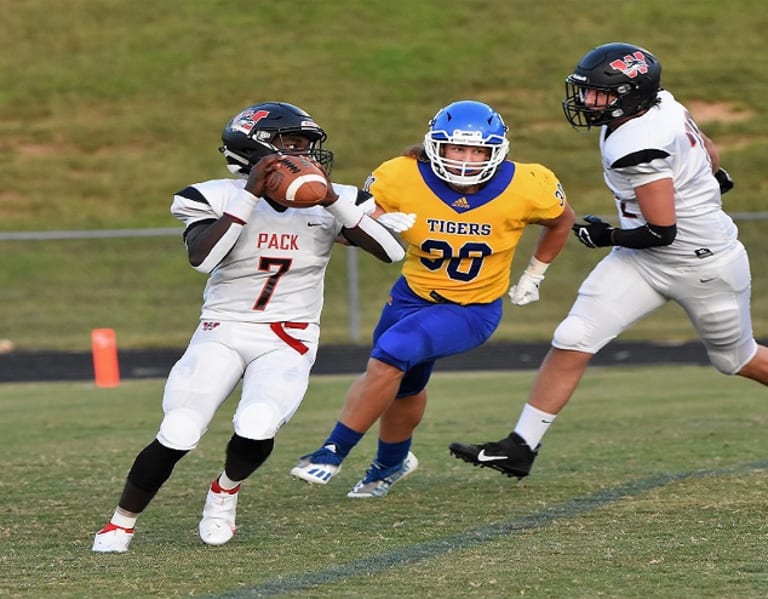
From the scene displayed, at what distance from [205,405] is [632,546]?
1.56 meters

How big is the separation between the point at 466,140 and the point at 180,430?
5.67ft

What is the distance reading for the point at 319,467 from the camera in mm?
5410

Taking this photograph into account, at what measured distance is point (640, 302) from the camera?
6000 millimetres

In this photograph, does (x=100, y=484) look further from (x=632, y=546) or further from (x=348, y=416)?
(x=632, y=546)

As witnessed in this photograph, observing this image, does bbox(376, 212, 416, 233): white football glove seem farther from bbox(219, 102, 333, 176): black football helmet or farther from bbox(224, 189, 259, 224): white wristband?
bbox(224, 189, 259, 224): white wristband

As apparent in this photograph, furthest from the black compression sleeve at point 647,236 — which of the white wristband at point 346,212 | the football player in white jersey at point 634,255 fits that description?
the white wristband at point 346,212

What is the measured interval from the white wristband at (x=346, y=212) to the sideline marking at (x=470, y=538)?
122 centimetres

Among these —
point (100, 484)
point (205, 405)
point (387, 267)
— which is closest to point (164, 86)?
point (387, 267)

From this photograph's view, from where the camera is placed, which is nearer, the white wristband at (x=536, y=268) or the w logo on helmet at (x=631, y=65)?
the w logo on helmet at (x=631, y=65)

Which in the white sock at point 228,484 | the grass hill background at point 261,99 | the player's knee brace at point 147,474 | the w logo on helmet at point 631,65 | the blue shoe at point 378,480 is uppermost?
the w logo on helmet at point 631,65

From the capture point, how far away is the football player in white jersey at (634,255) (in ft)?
19.2

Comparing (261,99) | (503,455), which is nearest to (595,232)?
(503,455)

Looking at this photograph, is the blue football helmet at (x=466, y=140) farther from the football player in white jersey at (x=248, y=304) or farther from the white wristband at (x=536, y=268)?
the white wristband at (x=536, y=268)

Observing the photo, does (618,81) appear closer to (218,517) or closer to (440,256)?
(440,256)
